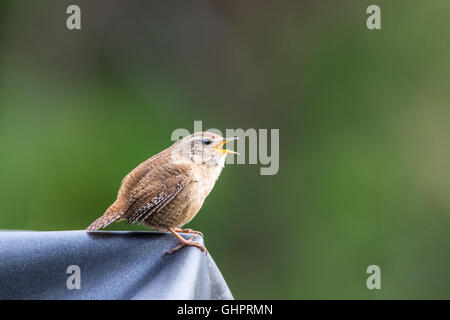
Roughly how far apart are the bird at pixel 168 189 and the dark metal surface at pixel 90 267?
1.40 ft

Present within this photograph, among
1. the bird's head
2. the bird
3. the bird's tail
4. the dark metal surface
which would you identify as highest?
the bird's head

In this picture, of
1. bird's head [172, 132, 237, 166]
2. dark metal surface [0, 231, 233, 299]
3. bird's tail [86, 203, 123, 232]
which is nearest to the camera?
dark metal surface [0, 231, 233, 299]

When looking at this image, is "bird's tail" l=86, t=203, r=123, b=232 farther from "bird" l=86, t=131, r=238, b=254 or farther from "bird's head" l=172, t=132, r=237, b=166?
"bird's head" l=172, t=132, r=237, b=166

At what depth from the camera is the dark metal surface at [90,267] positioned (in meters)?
1.59

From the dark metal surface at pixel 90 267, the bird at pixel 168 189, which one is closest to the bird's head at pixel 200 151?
the bird at pixel 168 189

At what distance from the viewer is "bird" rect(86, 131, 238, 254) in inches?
90.2

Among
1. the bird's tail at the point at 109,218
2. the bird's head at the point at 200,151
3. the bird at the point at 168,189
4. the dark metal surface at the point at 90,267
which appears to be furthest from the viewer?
the bird's head at the point at 200,151

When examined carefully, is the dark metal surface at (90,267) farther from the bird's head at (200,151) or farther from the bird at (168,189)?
the bird's head at (200,151)

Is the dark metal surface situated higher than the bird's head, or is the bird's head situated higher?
the bird's head

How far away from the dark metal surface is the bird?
1.40 ft

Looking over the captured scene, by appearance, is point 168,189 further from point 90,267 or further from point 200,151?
point 90,267

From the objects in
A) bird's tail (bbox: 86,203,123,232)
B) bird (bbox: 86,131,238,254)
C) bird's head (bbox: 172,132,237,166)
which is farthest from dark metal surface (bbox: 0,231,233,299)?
bird's head (bbox: 172,132,237,166)

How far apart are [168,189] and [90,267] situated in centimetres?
70
